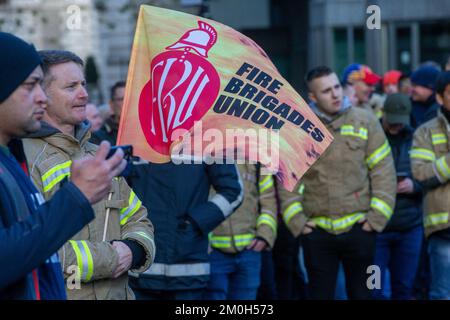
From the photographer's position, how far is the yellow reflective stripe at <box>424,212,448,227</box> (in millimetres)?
7152

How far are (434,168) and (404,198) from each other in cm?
179

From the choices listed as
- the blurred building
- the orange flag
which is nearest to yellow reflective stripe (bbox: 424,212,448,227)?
the orange flag

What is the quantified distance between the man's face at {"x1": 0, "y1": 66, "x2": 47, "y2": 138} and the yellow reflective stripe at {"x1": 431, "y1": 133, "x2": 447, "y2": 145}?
4.51m

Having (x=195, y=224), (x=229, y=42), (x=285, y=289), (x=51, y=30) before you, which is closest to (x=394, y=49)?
(x=51, y=30)

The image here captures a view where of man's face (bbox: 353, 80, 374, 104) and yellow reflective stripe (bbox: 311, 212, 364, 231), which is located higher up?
man's face (bbox: 353, 80, 374, 104)

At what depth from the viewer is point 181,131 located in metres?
5.00

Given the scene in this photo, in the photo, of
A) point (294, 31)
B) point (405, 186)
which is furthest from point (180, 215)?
point (294, 31)

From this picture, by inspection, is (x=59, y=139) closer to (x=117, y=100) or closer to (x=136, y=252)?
(x=136, y=252)

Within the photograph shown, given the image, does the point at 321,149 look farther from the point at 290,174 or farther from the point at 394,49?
the point at 394,49

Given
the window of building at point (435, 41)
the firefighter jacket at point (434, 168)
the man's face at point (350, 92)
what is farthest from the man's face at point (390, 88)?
the window of building at point (435, 41)

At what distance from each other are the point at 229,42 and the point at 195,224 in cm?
212

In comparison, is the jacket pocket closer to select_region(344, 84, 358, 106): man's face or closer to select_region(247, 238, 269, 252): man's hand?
select_region(247, 238, 269, 252): man's hand
